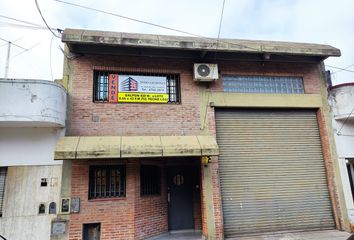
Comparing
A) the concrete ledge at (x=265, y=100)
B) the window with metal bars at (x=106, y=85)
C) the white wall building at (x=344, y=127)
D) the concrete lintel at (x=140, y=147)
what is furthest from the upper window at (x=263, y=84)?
the concrete lintel at (x=140, y=147)

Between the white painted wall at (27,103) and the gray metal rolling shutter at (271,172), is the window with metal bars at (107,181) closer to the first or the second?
the white painted wall at (27,103)

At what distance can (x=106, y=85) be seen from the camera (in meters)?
7.87

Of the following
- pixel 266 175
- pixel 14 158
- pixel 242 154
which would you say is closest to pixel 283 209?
pixel 266 175

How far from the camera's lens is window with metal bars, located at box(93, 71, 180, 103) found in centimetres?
777

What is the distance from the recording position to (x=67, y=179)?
22.7ft

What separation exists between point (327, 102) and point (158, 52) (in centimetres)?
644

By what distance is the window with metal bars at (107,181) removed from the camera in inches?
281

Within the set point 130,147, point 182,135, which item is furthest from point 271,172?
point 130,147

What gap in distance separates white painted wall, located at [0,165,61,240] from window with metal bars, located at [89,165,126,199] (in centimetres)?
93

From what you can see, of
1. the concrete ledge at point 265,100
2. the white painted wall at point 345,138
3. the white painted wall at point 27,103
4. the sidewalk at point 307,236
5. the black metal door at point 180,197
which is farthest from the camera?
the white painted wall at point 345,138

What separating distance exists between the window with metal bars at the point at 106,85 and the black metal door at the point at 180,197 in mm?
2555

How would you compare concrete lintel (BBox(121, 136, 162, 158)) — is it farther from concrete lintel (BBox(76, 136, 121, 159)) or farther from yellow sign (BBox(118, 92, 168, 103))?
yellow sign (BBox(118, 92, 168, 103))

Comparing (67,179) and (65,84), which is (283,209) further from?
(65,84)

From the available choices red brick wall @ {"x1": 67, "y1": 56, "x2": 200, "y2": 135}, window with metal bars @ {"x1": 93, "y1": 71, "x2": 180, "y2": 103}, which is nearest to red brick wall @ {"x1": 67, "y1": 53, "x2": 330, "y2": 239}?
red brick wall @ {"x1": 67, "y1": 56, "x2": 200, "y2": 135}
